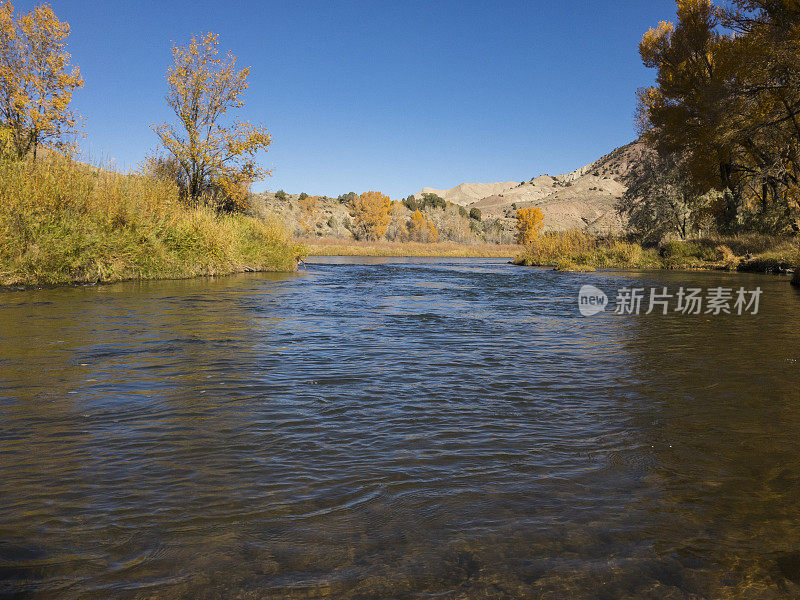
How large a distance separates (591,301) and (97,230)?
13405mm

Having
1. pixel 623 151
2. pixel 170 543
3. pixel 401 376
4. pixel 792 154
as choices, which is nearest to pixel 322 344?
pixel 401 376

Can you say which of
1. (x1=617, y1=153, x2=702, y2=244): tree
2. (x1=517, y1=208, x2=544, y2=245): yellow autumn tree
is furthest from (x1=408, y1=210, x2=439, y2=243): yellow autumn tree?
(x1=617, y1=153, x2=702, y2=244): tree

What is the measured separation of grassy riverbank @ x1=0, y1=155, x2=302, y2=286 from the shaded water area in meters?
7.15

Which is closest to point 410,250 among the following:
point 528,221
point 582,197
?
point 528,221

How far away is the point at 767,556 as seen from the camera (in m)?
2.31

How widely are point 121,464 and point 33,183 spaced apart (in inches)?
523

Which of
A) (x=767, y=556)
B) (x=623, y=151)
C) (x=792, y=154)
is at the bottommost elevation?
(x=767, y=556)

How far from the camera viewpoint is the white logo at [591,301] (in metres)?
11.9

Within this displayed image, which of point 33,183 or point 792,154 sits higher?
point 792,154

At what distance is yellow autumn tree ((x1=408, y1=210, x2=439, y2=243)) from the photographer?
92438mm

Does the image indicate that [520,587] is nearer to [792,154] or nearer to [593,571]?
[593,571]

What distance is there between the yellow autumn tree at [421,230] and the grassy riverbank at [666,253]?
5642 centimetres

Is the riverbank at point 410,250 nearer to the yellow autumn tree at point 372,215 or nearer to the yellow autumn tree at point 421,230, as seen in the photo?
the yellow autumn tree at point 372,215

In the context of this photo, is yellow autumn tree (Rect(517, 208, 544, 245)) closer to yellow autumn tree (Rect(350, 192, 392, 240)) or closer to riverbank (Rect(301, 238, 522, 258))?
riverbank (Rect(301, 238, 522, 258))
